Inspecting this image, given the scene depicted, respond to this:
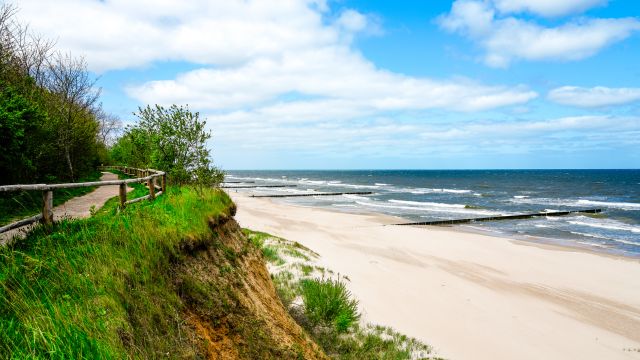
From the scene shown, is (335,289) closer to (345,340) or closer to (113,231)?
(345,340)

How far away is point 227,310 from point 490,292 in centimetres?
1446

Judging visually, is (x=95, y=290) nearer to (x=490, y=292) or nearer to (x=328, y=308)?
(x=328, y=308)

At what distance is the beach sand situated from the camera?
11359mm

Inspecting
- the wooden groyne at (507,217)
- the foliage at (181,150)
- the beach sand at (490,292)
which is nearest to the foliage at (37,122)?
the foliage at (181,150)

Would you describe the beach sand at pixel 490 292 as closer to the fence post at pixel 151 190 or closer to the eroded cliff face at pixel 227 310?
the eroded cliff face at pixel 227 310

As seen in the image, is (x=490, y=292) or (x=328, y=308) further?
(x=490, y=292)

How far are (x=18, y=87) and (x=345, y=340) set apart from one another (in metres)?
17.8

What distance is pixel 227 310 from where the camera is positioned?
611cm

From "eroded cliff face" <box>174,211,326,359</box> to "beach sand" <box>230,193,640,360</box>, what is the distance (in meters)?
4.74

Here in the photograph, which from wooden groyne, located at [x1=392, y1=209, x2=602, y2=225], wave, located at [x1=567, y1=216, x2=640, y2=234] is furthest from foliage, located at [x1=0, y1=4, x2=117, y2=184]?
wave, located at [x1=567, y1=216, x2=640, y2=234]

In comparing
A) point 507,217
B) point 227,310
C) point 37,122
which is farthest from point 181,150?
point 507,217

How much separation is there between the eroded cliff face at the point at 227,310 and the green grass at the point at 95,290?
0.64ft

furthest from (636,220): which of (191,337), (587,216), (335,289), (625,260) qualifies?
(191,337)

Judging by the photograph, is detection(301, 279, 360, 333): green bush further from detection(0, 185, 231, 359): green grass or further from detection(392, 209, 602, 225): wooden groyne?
detection(392, 209, 602, 225): wooden groyne
